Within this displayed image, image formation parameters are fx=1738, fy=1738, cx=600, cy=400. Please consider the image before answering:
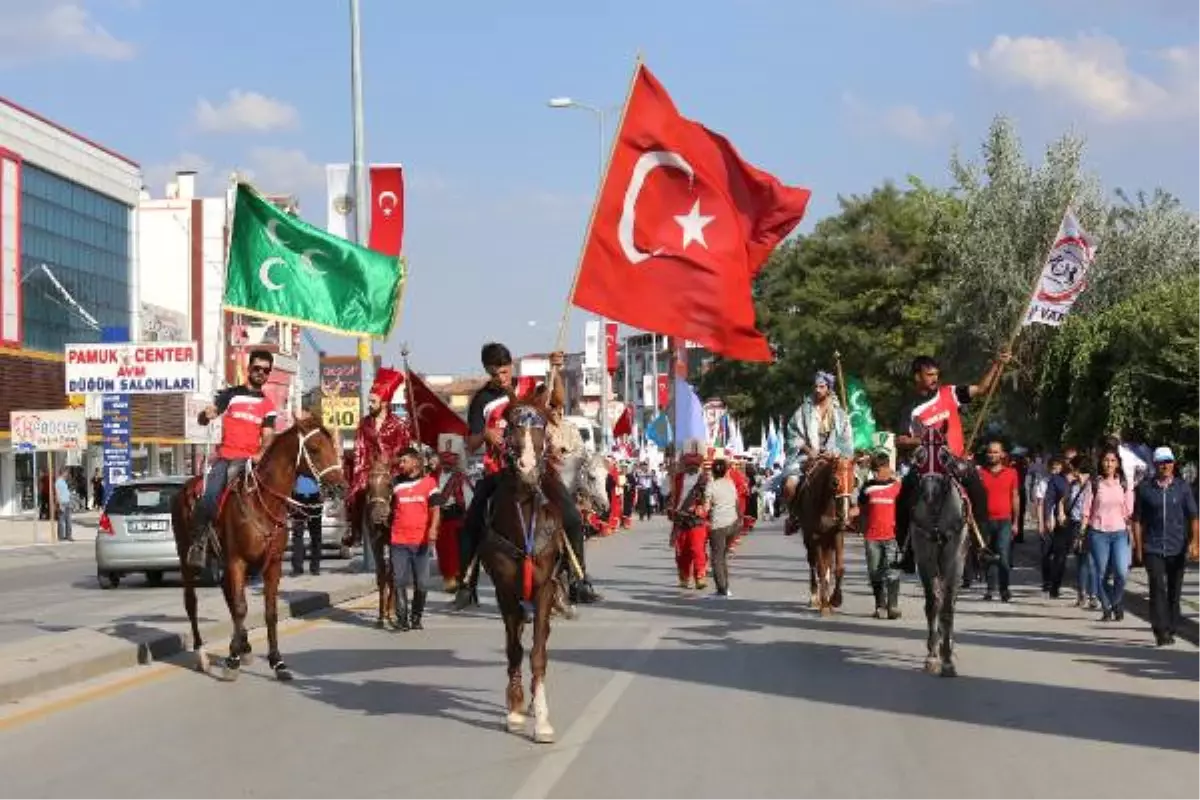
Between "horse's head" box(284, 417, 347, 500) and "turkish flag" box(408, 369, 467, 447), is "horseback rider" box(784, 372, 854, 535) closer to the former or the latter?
"turkish flag" box(408, 369, 467, 447)

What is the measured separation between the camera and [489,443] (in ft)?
37.3

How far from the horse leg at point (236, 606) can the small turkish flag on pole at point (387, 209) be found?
13853 mm

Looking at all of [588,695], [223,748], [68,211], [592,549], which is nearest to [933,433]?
[588,695]

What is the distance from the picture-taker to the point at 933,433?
14.4 m

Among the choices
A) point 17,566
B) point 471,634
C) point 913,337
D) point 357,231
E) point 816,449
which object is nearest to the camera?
point 471,634

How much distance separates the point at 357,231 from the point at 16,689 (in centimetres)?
1602

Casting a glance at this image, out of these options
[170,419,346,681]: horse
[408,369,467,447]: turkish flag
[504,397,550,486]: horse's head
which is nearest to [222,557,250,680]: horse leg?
[170,419,346,681]: horse

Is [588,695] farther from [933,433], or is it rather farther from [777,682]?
[933,433]

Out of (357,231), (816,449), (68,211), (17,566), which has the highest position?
(68,211)

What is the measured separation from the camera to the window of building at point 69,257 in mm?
67812

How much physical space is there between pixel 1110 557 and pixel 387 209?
559 inches

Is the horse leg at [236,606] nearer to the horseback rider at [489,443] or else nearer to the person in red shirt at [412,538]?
the horseback rider at [489,443]

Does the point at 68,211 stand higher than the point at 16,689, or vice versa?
the point at 68,211

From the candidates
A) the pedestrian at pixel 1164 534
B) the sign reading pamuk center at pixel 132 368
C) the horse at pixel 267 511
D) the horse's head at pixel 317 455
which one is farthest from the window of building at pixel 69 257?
the pedestrian at pixel 1164 534
